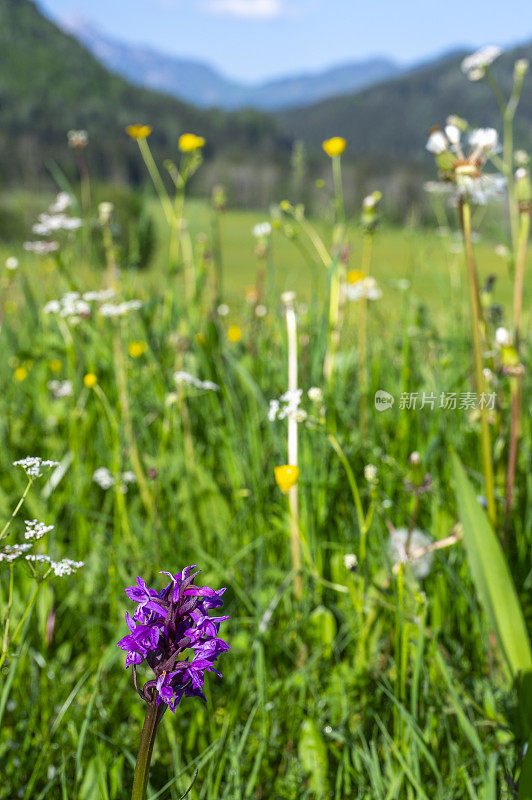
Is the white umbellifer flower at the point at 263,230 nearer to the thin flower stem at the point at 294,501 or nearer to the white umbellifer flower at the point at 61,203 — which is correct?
the white umbellifer flower at the point at 61,203

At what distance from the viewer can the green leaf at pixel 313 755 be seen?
74cm

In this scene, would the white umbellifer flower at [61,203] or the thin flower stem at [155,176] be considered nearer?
the thin flower stem at [155,176]

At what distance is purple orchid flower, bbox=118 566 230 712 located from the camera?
0.38 meters

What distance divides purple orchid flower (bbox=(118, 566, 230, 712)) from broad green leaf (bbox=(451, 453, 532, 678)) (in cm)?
48

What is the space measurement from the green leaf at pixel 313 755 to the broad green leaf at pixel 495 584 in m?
0.25

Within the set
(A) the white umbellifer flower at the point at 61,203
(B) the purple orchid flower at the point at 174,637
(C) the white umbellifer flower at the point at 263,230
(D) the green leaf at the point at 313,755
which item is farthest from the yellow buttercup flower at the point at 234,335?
(B) the purple orchid flower at the point at 174,637

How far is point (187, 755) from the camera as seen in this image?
81 centimetres

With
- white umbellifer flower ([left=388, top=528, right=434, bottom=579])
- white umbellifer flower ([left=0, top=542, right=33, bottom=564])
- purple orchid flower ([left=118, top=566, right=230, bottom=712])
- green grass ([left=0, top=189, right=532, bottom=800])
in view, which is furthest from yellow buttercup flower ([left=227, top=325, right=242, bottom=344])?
purple orchid flower ([left=118, top=566, right=230, bottom=712])

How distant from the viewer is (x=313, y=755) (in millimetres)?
784

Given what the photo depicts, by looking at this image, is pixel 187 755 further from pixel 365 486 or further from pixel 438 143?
pixel 438 143

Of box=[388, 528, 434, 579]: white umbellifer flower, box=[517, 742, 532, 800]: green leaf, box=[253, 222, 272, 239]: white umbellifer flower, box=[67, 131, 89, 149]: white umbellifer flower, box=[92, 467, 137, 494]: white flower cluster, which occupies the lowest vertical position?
box=[517, 742, 532, 800]: green leaf

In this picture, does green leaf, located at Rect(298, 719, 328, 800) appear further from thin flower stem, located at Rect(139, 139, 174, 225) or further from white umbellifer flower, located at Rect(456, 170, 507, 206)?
thin flower stem, located at Rect(139, 139, 174, 225)

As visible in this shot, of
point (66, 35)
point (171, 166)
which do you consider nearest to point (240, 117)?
point (66, 35)

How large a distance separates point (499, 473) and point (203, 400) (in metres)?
0.71
